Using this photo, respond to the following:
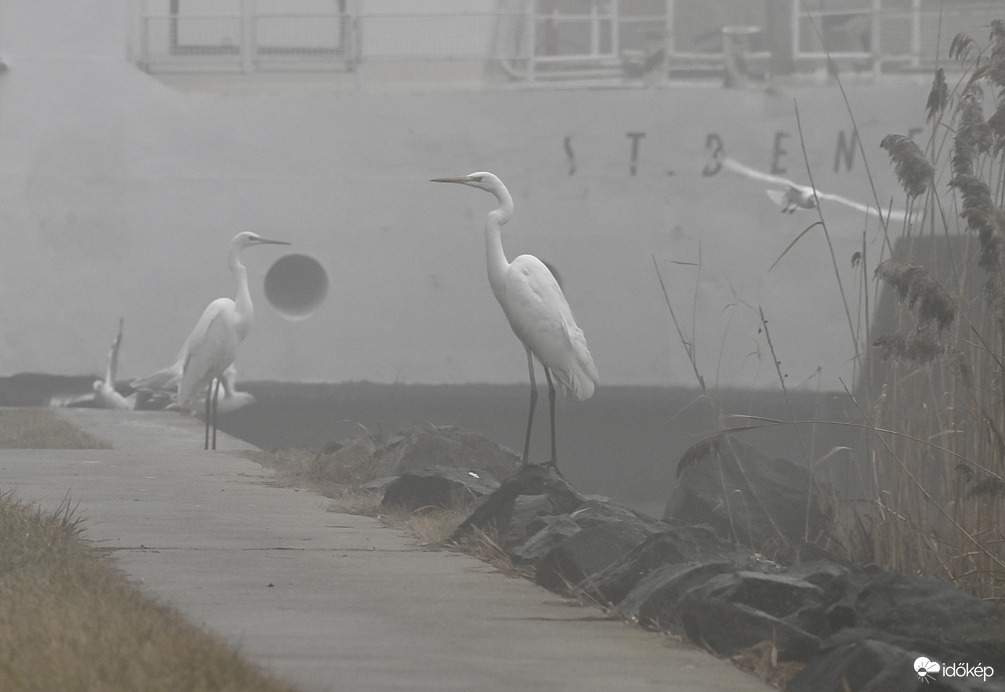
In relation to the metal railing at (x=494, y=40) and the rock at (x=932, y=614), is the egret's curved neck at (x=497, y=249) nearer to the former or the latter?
the rock at (x=932, y=614)

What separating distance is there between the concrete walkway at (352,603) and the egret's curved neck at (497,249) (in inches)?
63.8

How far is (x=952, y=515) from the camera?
512 centimetres

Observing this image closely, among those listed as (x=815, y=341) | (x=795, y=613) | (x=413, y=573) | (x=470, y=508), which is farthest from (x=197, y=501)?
(x=815, y=341)

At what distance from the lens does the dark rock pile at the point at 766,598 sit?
11.8 feet

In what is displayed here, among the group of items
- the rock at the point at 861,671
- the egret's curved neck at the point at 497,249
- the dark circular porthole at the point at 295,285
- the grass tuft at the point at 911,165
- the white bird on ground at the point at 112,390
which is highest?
the grass tuft at the point at 911,165

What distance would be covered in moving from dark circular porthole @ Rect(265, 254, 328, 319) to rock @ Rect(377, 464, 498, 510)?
12111 mm

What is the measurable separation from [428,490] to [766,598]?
3.19m

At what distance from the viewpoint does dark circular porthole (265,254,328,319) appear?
19.4 metres

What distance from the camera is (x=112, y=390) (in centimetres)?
1794

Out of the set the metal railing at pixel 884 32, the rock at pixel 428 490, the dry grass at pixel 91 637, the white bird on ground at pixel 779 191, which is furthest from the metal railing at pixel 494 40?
the dry grass at pixel 91 637

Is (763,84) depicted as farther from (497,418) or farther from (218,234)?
(218,234)

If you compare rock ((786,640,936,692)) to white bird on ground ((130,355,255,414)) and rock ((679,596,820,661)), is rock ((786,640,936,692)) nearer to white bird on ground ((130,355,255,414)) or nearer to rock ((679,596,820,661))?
rock ((679,596,820,661))

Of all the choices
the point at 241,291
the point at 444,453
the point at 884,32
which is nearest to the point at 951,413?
the point at 444,453

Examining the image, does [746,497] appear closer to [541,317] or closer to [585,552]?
[541,317]
